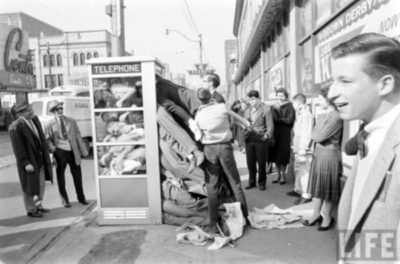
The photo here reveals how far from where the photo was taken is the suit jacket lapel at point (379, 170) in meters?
1.08

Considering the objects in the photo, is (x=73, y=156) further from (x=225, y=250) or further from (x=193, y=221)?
(x=225, y=250)

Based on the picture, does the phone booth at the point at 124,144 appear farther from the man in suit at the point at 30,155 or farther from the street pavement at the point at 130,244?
the man in suit at the point at 30,155

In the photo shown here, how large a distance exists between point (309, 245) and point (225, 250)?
36.3 inches

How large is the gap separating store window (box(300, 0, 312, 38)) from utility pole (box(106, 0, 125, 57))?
13.1 ft

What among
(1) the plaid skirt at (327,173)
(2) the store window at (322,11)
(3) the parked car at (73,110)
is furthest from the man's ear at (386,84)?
(3) the parked car at (73,110)

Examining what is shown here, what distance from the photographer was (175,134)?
12.9 feet

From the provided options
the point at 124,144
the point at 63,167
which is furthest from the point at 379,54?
the point at 63,167

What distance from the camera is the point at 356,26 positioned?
4145 mm

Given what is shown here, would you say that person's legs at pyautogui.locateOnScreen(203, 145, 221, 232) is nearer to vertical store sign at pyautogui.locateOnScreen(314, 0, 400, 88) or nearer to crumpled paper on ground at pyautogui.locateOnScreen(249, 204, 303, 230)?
crumpled paper on ground at pyautogui.locateOnScreen(249, 204, 303, 230)

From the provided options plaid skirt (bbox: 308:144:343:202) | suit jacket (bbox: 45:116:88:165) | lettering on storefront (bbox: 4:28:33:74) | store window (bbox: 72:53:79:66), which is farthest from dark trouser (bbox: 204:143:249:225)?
store window (bbox: 72:53:79:66)

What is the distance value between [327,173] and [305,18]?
453 cm

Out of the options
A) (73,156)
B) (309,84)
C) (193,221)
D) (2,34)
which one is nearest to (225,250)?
(193,221)

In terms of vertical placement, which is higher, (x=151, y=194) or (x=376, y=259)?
(x=376, y=259)

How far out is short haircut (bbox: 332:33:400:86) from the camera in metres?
1.08
